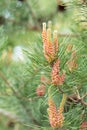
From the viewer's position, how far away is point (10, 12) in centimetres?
138

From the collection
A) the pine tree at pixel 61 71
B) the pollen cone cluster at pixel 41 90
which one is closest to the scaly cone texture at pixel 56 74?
the pine tree at pixel 61 71

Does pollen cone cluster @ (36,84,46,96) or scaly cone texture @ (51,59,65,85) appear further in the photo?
pollen cone cluster @ (36,84,46,96)

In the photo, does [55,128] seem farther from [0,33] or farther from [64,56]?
[0,33]

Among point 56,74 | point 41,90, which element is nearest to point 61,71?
point 56,74

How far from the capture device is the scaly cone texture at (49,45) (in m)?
0.63

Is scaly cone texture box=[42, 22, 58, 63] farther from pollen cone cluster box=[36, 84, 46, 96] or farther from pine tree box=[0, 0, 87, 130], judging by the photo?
pollen cone cluster box=[36, 84, 46, 96]

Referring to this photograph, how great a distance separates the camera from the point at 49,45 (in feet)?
2.10

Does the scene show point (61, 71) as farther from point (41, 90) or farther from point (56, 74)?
point (41, 90)

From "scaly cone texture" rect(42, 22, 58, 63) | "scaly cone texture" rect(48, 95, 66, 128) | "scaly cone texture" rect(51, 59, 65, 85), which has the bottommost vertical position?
"scaly cone texture" rect(48, 95, 66, 128)

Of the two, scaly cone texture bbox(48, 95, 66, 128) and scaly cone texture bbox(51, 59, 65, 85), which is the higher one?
scaly cone texture bbox(51, 59, 65, 85)

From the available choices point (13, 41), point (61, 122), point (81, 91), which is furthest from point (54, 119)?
point (13, 41)

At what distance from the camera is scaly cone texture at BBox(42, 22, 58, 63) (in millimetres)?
633

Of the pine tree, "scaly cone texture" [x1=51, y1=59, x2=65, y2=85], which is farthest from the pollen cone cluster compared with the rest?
"scaly cone texture" [x1=51, y1=59, x2=65, y2=85]

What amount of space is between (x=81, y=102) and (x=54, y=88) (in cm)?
8
